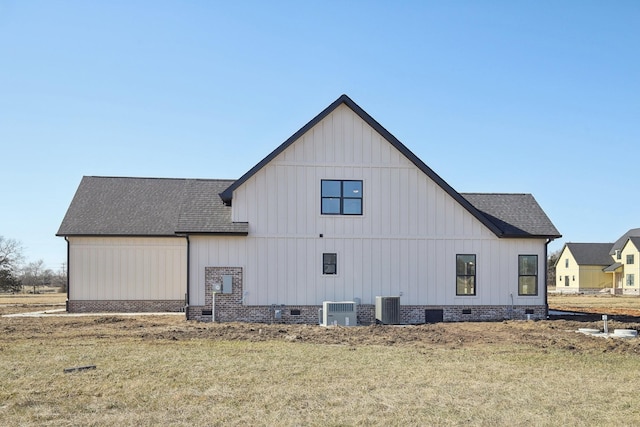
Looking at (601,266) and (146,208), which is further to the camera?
(601,266)

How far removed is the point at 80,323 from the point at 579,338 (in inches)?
680

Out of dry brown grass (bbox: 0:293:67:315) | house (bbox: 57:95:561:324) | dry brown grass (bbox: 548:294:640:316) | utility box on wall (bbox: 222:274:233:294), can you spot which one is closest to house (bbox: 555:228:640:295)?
dry brown grass (bbox: 548:294:640:316)

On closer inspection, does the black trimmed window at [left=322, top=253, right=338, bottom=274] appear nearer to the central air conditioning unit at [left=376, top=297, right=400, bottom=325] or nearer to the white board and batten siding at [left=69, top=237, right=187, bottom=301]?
the central air conditioning unit at [left=376, top=297, right=400, bottom=325]

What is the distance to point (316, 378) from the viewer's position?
11.4 metres

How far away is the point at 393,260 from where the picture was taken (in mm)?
23078

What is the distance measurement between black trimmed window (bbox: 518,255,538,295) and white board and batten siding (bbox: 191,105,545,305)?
79 cm

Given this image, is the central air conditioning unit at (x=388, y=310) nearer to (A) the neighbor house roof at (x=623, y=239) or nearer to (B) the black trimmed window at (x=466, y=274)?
(B) the black trimmed window at (x=466, y=274)

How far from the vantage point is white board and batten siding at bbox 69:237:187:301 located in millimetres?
27672

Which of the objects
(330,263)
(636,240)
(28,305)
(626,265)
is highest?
(636,240)

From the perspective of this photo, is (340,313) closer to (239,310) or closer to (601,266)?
(239,310)

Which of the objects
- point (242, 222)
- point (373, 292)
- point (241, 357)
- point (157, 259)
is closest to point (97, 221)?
point (157, 259)

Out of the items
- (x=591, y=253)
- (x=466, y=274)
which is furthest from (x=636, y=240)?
(x=466, y=274)

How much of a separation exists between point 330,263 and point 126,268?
35.1 ft

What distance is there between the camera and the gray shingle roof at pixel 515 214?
24.2m
